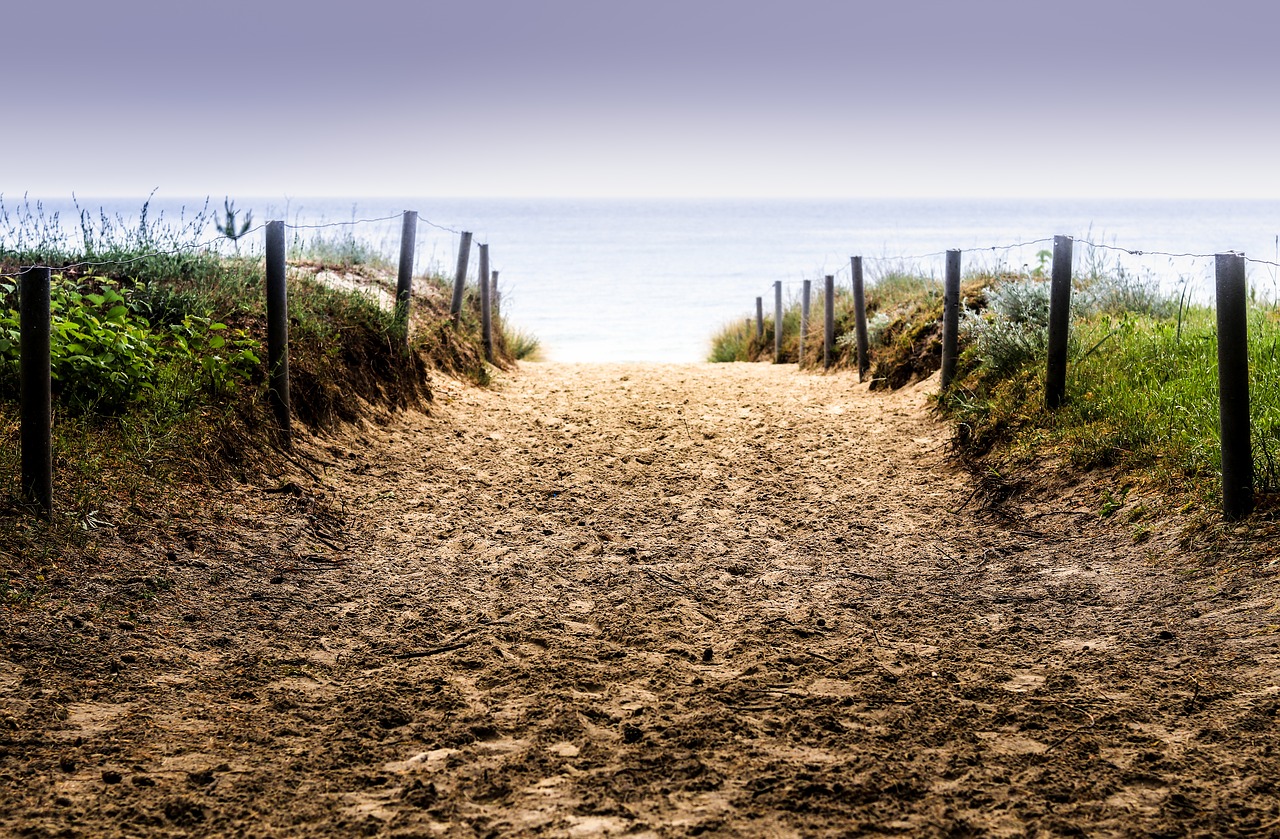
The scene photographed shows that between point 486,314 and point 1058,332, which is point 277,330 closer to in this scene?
point 1058,332

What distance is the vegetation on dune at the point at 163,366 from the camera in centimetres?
594

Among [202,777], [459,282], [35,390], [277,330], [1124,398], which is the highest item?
[459,282]

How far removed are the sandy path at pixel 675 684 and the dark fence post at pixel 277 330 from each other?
0.95 metres

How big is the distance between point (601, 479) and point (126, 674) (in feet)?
14.0

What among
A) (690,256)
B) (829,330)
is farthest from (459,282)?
(690,256)

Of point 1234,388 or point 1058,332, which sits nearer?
point 1234,388

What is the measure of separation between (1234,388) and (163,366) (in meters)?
6.79

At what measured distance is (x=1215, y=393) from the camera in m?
6.77

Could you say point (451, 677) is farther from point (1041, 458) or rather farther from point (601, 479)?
point (1041, 458)

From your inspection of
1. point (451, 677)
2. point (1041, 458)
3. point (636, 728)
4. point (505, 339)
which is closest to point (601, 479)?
point (1041, 458)

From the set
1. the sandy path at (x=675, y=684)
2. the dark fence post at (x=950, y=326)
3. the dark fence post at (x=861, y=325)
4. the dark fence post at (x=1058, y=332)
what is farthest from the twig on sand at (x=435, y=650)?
the dark fence post at (x=861, y=325)

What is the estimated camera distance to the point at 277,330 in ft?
26.4

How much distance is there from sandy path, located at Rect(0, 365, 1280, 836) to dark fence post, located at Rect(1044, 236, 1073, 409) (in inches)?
47.6

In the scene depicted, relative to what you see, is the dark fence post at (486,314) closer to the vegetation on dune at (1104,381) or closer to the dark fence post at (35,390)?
the vegetation on dune at (1104,381)
